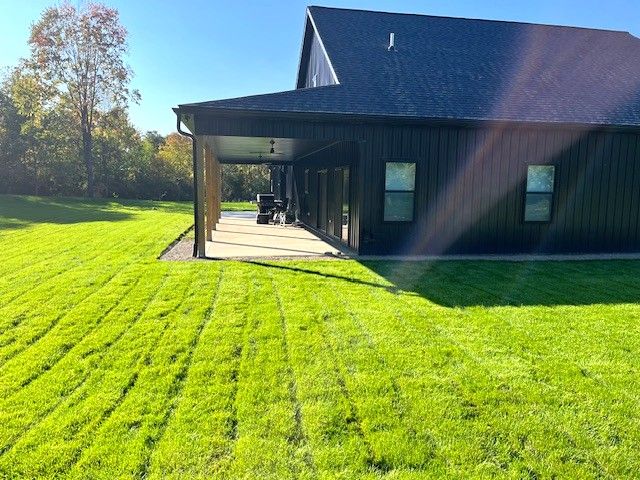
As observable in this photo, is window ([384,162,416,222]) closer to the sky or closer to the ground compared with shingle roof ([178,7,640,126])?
closer to the ground

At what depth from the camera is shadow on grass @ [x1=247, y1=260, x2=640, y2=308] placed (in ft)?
18.0

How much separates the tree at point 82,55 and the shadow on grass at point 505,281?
28.2m

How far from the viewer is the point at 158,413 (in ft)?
8.96

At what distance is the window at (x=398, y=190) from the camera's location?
336 inches

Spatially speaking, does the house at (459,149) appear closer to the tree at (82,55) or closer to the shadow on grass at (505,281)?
the shadow on grass at (505,281)

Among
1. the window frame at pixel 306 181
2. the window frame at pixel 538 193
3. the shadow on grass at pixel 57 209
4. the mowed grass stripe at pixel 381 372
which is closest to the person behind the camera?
the mowed grass stripe at pixel 381 372

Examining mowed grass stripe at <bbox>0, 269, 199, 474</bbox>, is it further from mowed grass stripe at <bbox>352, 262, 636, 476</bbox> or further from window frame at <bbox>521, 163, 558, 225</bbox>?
window frame at <bbox>521, 163, 558, 225</bbox>

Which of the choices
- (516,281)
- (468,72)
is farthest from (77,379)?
(468,72)

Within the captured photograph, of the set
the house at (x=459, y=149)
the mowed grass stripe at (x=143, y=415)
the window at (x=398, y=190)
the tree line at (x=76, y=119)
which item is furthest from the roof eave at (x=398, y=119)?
the tree line at (x=76, y=119)

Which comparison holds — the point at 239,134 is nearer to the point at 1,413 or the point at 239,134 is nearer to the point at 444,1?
the point at 1,413

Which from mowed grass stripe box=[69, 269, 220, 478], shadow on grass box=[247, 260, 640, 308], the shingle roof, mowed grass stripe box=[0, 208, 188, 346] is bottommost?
mowed grass stripe box=[69, 269, 220, 478]

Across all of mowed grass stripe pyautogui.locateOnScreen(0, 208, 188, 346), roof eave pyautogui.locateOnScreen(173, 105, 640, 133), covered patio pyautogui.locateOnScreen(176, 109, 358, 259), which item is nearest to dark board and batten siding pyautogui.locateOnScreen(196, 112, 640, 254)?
roof eave pyautogui.locateOnScreen(173, 105, 640, 133)

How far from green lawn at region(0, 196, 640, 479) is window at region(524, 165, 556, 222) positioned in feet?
10.1

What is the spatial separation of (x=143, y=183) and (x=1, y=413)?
1296 inches
